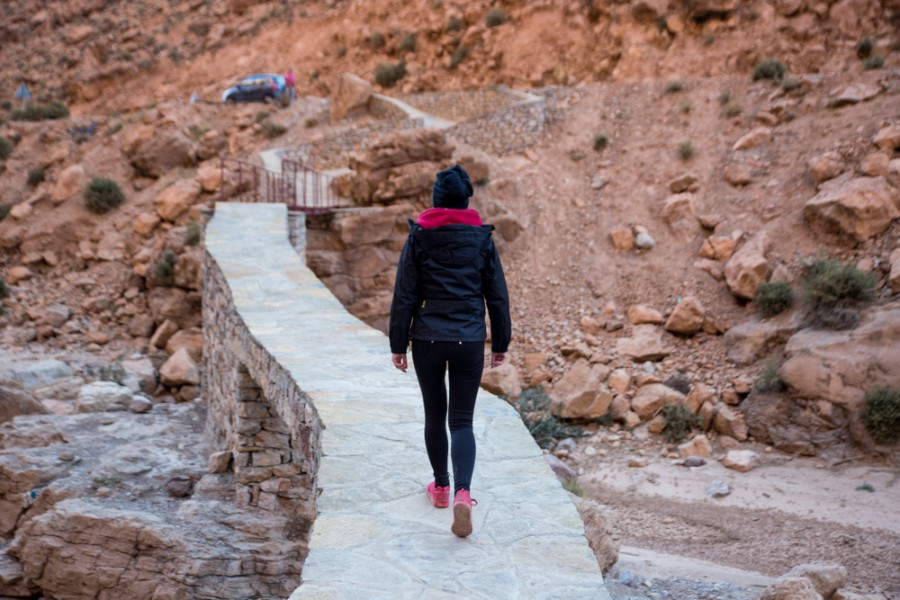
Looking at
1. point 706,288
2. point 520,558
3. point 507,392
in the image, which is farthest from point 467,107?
point 520,558

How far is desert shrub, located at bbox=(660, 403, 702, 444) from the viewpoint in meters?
10.1

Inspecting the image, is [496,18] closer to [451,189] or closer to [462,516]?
[451,189]

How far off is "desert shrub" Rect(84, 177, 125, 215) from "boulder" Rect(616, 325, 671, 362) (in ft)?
37.6

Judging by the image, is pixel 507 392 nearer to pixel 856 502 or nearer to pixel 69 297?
pixel 856 502

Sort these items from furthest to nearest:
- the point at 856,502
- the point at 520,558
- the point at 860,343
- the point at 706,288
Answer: the point at 706,288 → the point at 860,343 → the point at 856,502 → the point at 520,558

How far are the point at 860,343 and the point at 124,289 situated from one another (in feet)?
42.5

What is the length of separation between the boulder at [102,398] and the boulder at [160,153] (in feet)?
26.0

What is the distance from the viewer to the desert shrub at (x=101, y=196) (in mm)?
16344

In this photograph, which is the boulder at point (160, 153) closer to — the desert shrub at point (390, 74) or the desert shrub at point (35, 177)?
the desert shrub at point (35, 177)

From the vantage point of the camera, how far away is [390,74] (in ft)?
86.7

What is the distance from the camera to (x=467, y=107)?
69.9 feet

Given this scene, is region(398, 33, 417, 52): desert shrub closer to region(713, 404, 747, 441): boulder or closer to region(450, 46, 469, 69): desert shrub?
region(450, 46, 469, 69): desert shrub

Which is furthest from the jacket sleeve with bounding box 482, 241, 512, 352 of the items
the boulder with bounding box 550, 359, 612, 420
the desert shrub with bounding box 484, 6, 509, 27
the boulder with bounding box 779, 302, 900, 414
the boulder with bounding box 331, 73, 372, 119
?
the desert shrub with bounding box 484, 6, 509, 27

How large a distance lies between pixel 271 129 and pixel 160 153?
13.4ft
